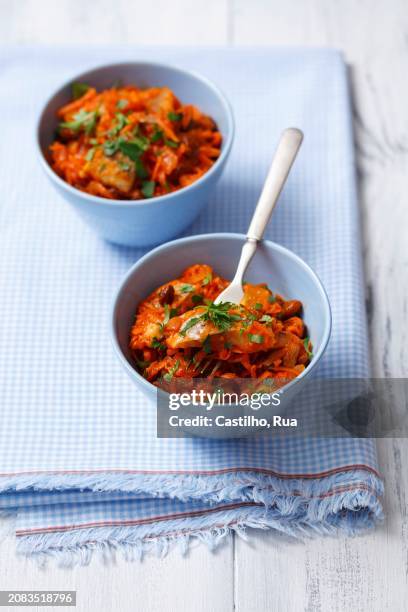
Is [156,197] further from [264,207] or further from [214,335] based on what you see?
[214,335]

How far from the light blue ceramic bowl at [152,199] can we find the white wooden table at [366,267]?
2.43 feet

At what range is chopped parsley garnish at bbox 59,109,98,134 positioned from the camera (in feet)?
9.79

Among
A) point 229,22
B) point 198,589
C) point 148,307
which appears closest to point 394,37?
point 229,22

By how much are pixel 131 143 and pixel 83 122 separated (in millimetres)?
281

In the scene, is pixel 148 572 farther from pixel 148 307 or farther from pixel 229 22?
pixel 229 22

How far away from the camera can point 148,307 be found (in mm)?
2617

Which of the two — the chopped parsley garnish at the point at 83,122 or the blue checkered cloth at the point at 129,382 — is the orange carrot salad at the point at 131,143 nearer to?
the chopped parsley garnish at the point at 83,122

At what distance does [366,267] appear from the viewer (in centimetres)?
313

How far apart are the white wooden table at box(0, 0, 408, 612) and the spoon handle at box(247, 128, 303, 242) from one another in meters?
0.61

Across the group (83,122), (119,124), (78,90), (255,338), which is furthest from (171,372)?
(78,90)

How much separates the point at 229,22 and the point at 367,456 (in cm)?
248

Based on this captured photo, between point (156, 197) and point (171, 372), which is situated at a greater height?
point (156, 197)

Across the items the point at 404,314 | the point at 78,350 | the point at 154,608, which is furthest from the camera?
A: the point at 404,314

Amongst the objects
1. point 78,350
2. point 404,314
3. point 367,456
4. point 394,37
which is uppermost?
point 394,37
